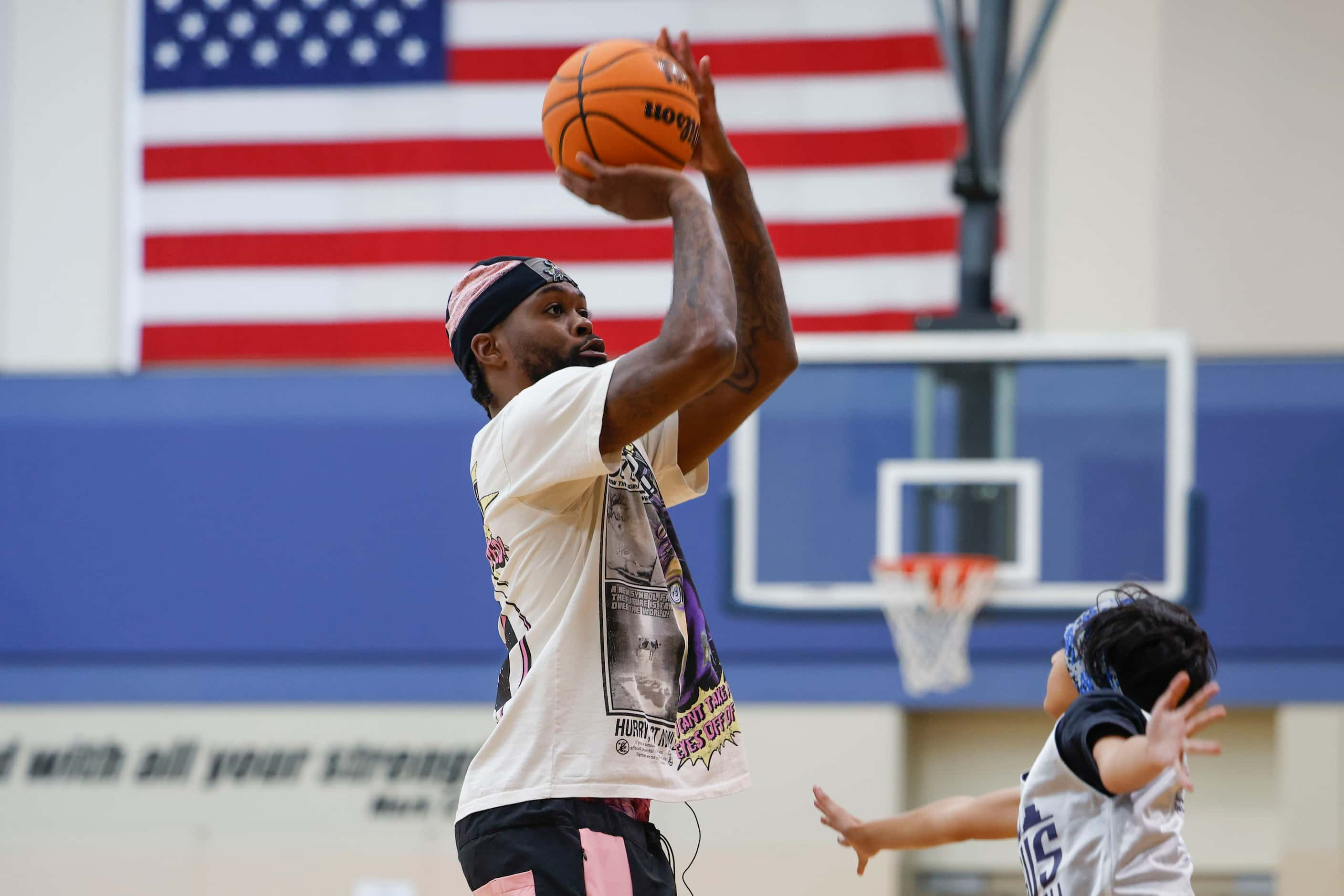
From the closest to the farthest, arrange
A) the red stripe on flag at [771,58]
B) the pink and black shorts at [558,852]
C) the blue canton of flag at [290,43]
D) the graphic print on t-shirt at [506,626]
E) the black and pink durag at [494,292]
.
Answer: the pink and black shorts at [558,852] → the graphic print on t-shirt at [506,626] → the black and pink durag at [494,292] → the red stripe on flag at [771,58] → the blue canton of flag at [290,43]

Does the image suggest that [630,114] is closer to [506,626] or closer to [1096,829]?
[506,626]

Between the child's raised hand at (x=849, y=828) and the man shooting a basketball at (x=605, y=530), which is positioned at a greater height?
the man shooting a basketball at (x=605, y=530)

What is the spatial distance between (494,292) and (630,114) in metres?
0.34

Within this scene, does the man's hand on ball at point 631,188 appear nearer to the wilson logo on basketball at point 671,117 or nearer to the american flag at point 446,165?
the wilson logo on basketball at point 671,117

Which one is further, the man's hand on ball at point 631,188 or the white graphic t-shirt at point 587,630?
the man's hand on ball at point 631,188

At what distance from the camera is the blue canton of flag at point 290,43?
22.5 feet

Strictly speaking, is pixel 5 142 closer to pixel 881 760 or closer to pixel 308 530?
pixel 308 530

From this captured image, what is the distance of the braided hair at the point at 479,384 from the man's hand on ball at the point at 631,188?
318mm

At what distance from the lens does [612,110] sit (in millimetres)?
2191

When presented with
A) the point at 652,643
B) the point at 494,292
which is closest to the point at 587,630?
the point at 652,643

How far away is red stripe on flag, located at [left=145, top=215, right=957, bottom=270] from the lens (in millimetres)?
6598

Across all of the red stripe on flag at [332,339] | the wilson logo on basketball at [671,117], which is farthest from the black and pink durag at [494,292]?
the red stripe on flag at [332,339]

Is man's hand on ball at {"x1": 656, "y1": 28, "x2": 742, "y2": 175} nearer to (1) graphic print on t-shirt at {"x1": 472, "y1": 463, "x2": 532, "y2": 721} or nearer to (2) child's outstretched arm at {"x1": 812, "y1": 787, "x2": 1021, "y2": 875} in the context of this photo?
(1) graphic print on t-shirt at {"x1": 472, "y1": 463, "x2": 532, "y2": 721}

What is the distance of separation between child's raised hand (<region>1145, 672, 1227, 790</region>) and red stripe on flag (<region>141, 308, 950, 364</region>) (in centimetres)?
A: 488
